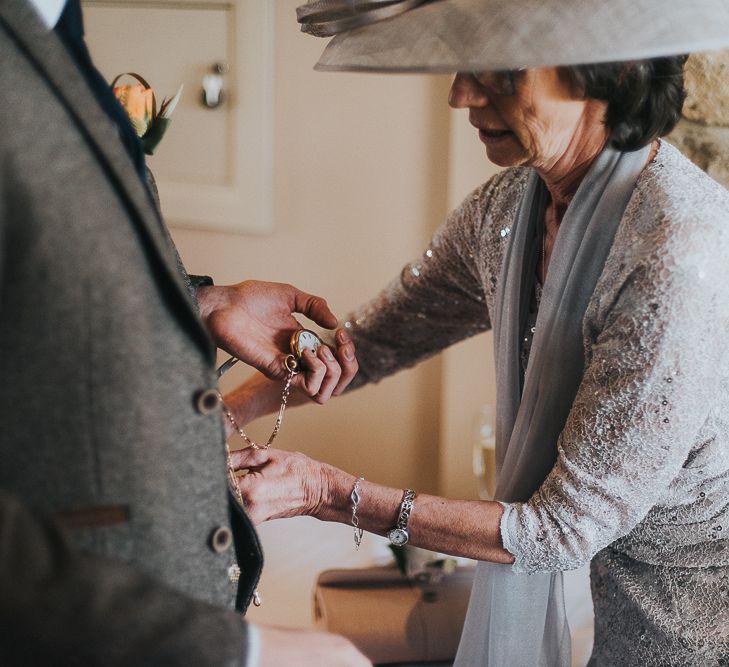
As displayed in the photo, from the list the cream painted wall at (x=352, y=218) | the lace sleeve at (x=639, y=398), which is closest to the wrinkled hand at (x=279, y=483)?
the lace sleeve at (x=639, y=398)

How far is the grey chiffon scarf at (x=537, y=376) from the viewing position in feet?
3.57

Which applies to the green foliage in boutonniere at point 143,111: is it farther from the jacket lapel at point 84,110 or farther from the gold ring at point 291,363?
the jacket lapel at point 84,110

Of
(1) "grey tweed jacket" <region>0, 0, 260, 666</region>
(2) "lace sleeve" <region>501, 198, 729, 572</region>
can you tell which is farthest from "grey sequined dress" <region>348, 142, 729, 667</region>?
(1) "grey tweed jacket" <region>0, 0, 260, 666</region>

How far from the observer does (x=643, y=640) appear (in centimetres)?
117

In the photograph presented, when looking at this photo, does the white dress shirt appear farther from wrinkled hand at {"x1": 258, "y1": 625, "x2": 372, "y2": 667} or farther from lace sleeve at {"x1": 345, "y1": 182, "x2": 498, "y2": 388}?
lace sleeve at {"x1": 345, "y1": 182, "x2": 498, "y2": 388}

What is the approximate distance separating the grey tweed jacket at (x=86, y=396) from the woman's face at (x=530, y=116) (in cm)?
54

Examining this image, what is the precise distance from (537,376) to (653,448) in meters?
0.21

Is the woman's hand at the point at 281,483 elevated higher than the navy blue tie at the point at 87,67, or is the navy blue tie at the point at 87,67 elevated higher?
the navy blue tie at the point at 87,67

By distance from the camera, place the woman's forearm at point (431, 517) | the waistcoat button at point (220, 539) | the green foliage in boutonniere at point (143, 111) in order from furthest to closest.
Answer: the green foliage in boutonniere at point (143, 111) → the woman's forearm at point (431, 517) → the waistcoat button at point (220, 539)

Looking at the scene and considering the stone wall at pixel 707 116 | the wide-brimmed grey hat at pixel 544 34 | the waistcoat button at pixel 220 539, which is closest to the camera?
the waistcoat button at pixel 220 539

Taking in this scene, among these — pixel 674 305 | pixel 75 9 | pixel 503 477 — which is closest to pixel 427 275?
pixel 503 477

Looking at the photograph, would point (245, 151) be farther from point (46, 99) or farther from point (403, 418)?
point (46, 99)

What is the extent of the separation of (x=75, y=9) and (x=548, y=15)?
17.1 inches

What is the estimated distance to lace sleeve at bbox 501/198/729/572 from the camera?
3.08 ft
